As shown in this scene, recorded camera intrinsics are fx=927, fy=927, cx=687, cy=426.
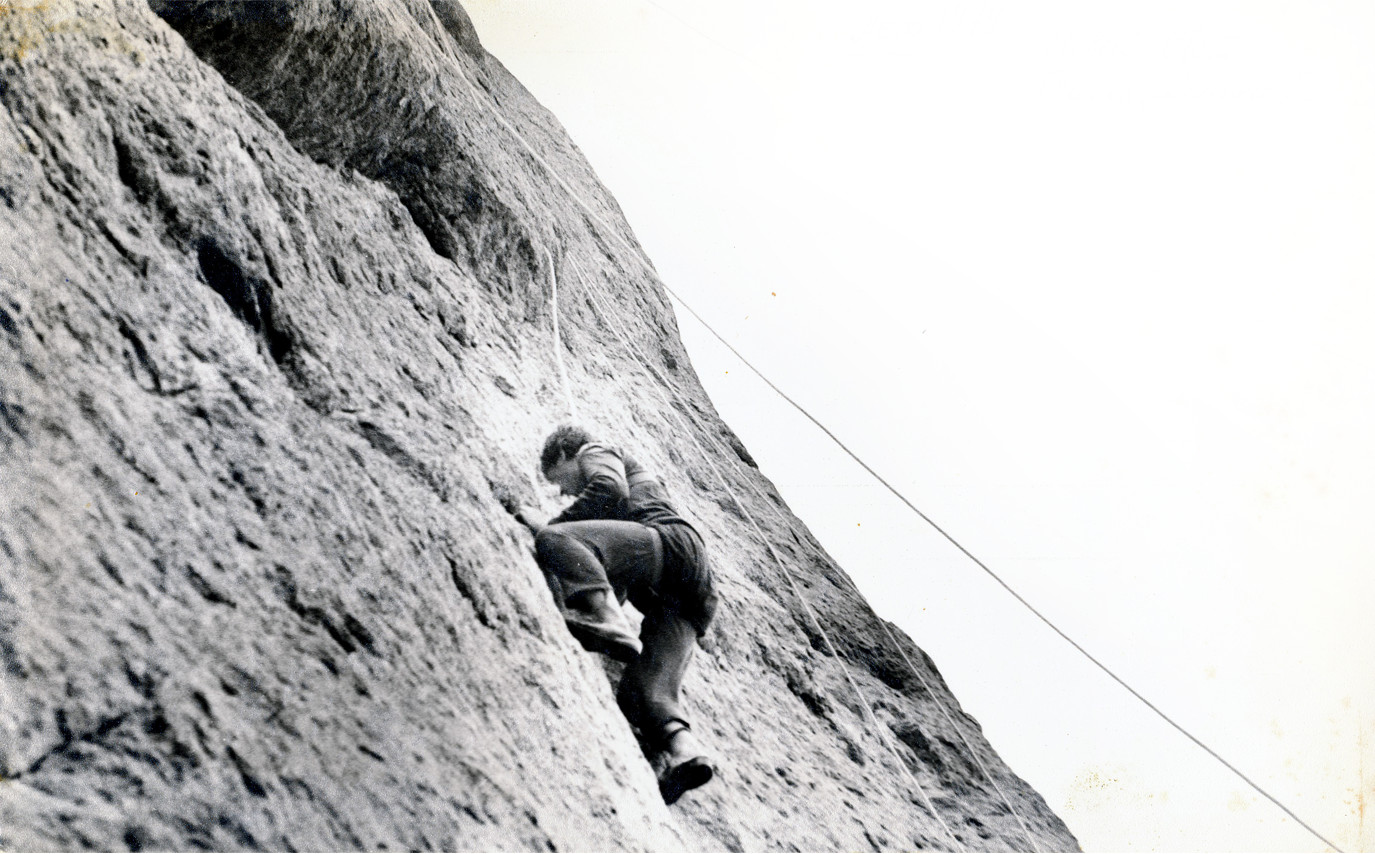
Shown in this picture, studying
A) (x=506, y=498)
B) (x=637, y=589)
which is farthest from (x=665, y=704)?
(x=506, y=498)

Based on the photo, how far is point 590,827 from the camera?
178cm

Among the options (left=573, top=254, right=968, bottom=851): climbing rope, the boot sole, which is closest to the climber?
the boot sole

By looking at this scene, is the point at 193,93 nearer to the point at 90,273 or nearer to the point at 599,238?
the point at 90,273

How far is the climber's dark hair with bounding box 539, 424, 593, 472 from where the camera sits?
2.69 meters

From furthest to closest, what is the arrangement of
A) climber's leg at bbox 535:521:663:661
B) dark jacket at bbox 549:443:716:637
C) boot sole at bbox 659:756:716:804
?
1. dark jacket at bbox 549:443:716:637
2. climber's leg at bbox 535:521:663:661
3. boot sole at bbox 659:756:716:804

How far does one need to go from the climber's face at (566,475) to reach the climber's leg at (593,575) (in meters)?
0.22

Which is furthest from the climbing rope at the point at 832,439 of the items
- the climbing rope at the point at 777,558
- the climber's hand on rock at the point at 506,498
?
the climber's hand on rock at the point at 506,498

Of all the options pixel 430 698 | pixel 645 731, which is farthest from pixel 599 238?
pixel 430 698

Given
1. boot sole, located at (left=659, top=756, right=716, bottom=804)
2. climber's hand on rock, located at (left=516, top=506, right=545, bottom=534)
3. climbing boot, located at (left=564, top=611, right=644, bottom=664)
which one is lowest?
boot sole, located at (left=659, top=756, right=716, bottom=804)

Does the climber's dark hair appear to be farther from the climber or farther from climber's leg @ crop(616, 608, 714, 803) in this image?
climber's leg @ crop(616, 608, 714, 803)

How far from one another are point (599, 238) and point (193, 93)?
7.48 ft

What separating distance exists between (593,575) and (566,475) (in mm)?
438

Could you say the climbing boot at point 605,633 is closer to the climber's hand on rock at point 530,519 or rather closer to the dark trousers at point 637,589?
the dark trousers at point 637,589

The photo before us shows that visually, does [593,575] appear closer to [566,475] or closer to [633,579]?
[633,579]
